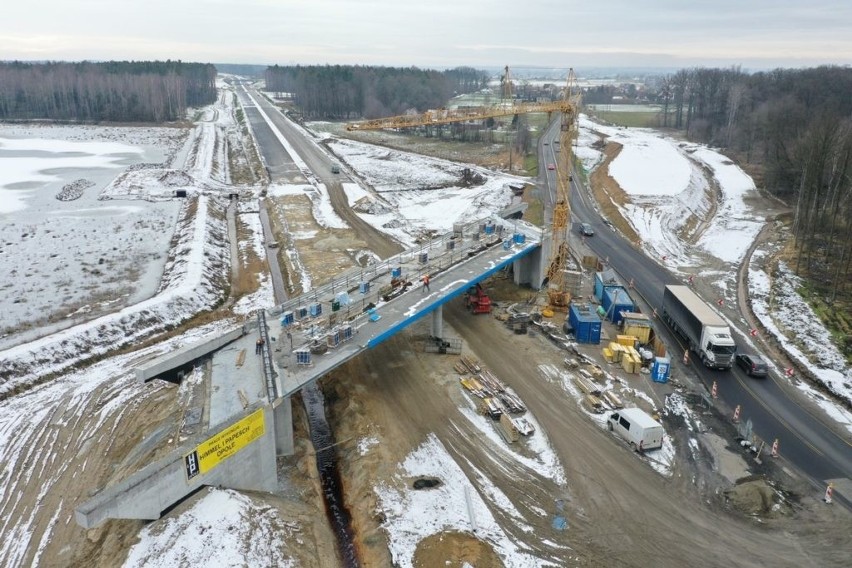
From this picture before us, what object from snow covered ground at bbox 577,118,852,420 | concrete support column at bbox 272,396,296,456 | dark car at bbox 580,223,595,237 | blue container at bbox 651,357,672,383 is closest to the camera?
concrete support column at bbox 272,396,296,456

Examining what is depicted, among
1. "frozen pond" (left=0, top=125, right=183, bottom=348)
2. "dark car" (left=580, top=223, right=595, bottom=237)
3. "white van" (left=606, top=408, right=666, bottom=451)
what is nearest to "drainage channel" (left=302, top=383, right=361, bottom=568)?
"white van" (left=606, top=408, right=666, bottom=451)

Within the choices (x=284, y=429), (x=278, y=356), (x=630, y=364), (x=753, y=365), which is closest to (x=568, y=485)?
(x=630, y=364)

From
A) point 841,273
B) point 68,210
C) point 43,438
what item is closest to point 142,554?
point 43,438

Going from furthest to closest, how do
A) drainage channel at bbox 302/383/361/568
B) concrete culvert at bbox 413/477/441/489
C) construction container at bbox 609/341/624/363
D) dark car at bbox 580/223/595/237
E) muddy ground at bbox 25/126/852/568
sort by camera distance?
dark car at bbox 580/223/595/237 → construction container at bbox 609/341/624/363 → concrete culvert at bbox 413/477/441/489 → drainage channel at bbox 302/383/361/568 → muddy ground at bbox 25/126/852/568

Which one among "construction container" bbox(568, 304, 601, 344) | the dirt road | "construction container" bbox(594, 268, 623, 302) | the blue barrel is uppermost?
the blue barrel

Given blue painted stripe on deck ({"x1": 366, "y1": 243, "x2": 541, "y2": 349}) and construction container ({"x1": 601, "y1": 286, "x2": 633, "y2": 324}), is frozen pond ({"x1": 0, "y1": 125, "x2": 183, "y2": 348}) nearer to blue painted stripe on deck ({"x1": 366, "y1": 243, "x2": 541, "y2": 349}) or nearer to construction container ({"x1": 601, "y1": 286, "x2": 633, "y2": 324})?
blue painted stripe on deck ({"x1": 366, "y1": 243, "x2": 541, "y2": 349})

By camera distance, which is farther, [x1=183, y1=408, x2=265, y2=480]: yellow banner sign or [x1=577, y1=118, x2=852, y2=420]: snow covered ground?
[x1=577, y1=118, x2=852, y2=420]: snow covered ground

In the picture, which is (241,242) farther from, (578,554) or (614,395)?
(578,554)
